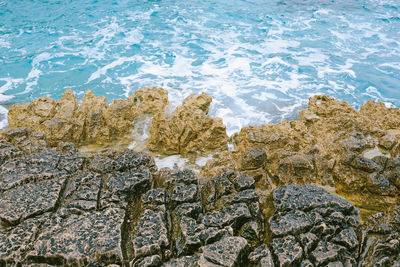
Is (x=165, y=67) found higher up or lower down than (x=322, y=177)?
lower down

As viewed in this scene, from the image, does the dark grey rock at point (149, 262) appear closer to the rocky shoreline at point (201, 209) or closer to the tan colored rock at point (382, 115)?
the rocky shoreline at point (201, 209)

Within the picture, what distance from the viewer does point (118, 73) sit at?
13.3 meters

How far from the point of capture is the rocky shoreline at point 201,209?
3594mm

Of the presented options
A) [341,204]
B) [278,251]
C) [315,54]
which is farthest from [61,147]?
[315,54]

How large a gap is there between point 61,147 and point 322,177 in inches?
208

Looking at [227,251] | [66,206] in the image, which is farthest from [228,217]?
[66,206]

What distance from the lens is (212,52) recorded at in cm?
1554

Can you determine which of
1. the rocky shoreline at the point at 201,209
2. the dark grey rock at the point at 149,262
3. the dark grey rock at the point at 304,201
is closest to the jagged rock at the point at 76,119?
the rocky shoreline at the point at 201,209

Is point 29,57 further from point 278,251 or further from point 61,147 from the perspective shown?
point 278,251

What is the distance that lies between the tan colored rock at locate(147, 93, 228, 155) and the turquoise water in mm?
2559

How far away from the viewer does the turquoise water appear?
39.6 feet

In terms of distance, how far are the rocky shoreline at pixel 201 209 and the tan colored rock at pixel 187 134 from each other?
111cm

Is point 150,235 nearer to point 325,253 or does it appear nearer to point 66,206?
point 66,206

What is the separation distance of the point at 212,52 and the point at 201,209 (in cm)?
1250
